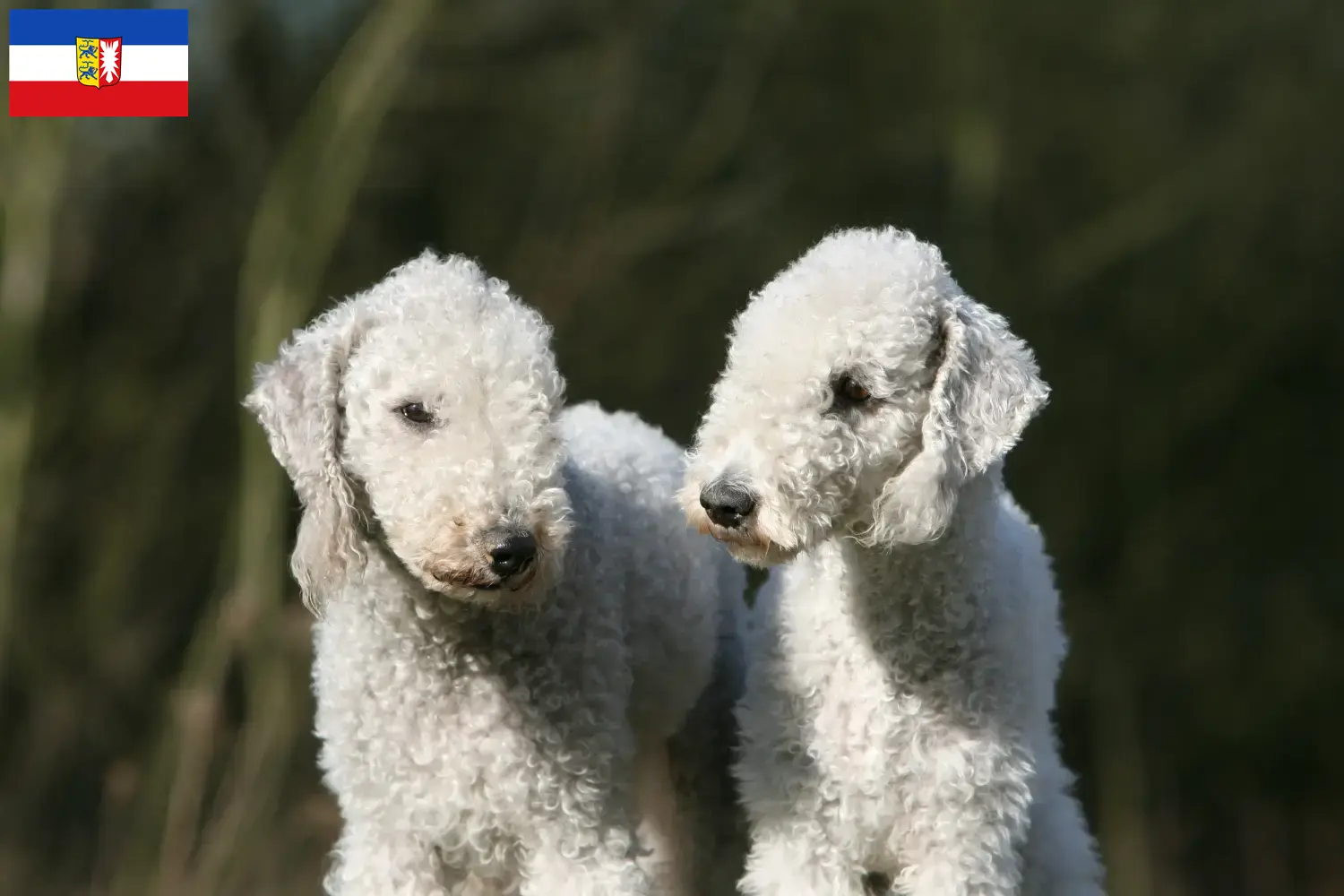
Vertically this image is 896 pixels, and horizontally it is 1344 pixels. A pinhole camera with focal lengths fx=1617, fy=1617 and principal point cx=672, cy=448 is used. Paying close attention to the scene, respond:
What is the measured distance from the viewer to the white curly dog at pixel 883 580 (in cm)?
333

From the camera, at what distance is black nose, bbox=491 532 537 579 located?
10.4ft

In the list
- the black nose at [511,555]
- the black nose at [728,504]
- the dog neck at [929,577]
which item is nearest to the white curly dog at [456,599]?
the black nose at [511,555]

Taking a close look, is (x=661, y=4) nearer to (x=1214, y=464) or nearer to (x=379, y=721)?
(x=1214, y=464)

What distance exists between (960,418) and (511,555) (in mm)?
994

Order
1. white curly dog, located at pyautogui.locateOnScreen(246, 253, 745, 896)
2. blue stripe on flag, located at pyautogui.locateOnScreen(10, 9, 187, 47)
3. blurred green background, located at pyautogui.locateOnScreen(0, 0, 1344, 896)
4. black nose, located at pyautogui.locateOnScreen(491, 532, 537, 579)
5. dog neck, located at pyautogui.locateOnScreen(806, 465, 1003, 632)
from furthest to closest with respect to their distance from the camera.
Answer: blurred green background, located at pyautogui.locateOnScreen(0, 0, 1344, 896)
blue stripe on flag, located at pyautogui.locateOnScreen(10, 9, 187, 47)
dog neck, located at pyautogui.locateOnScreen(806, 465, 1003, 632)
white curly dog, located at pyautogui.locateOnScreen(246, 253, 745, 896)
black nose, located at pyautogui.locateOnScreen(491, 532, 537, 579)

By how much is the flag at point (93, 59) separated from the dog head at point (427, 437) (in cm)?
252

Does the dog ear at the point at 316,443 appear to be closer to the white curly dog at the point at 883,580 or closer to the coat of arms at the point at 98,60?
the white curly dog at the point at 883,580

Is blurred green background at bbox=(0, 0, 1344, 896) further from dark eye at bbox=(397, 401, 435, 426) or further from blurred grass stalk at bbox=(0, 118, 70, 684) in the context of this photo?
dark eye at bbox=(397, 401, 435, 426)

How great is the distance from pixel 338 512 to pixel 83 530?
3.69 meters

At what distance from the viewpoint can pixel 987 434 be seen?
134 inches

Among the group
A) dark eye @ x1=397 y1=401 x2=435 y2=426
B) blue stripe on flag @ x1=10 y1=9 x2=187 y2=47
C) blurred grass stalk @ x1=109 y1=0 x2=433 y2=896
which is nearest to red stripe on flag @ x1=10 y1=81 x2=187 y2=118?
blue stripe on flag @ x1=10 y1=9 x2=187 y2=47

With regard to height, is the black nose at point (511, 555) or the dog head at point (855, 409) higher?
the dog head at point (855, 409)

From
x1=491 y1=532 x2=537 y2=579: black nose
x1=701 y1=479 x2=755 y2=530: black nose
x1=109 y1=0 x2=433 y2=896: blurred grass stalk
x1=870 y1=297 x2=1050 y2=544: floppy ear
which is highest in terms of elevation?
x1=109 y1=0 x2=433 y2=896: blurred grass stalk

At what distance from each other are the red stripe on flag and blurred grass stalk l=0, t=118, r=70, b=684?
5cm
